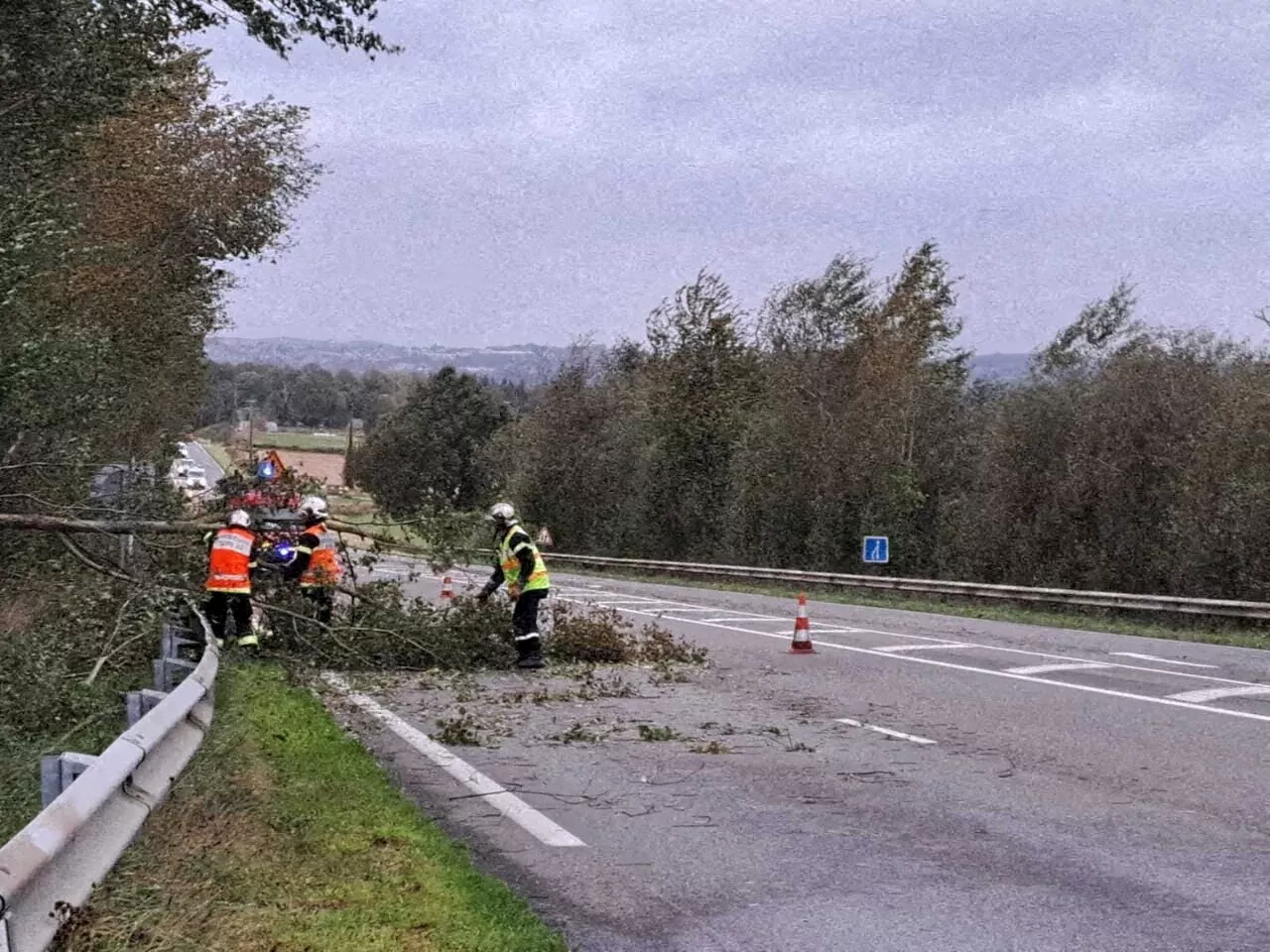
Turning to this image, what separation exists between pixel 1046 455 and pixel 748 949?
29.0m

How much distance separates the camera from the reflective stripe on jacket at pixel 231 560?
11.7 m

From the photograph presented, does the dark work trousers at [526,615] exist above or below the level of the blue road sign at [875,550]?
below

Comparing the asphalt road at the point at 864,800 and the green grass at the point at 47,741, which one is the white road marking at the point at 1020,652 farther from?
the green grass at the point at 47,741

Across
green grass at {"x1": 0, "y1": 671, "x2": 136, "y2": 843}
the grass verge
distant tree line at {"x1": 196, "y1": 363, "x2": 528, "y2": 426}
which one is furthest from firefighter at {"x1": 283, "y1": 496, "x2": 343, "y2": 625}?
distant tree line at {"x1": 196, "y1": 363, "x2": 528, "y2": 426}

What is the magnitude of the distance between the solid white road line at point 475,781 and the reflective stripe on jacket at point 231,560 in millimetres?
1312

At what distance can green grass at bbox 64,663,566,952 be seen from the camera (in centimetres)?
460

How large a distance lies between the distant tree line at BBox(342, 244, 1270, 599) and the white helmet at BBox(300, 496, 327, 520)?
0.85 metres

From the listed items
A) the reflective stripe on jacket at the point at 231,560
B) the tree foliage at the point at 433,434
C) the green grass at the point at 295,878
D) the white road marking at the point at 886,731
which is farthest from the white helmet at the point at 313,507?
the tree foliage at the point at 433,434

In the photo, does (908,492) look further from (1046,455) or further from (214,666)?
(214,666)

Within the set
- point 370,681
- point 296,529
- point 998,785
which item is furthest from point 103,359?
point 998,785

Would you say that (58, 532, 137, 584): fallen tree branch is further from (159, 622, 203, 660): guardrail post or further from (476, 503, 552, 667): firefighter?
(476, 503, 552, 667): firefighter

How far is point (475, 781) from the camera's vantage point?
8.16m

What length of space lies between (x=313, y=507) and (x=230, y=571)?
1012 millimetres

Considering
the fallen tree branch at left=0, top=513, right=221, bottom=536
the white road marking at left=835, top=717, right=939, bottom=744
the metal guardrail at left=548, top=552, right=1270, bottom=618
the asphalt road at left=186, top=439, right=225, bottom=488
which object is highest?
the asphalt road at left=186, top=439, right=225, bottom=488
